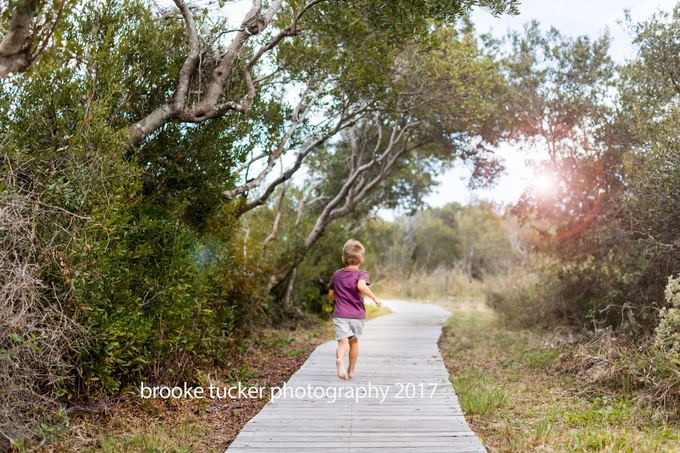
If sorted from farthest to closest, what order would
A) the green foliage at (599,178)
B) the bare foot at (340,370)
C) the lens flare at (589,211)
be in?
the lens flare at (589,211) < the green foliage at (599,178) < the bare foot at (340,370)

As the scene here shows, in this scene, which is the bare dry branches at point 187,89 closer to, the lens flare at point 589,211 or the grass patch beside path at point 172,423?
the grass patch beside path at point 172,423

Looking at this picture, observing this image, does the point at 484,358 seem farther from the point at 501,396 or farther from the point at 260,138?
the point at 260,138

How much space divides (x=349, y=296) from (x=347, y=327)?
357 millimetres

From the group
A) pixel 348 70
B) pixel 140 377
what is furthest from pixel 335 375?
pixel 348 70

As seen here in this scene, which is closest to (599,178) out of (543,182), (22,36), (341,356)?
(543,182)

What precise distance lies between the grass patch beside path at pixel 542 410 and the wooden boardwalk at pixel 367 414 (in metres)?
0.33

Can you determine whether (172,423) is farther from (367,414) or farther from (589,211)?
(589,211)

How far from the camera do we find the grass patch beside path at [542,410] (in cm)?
468

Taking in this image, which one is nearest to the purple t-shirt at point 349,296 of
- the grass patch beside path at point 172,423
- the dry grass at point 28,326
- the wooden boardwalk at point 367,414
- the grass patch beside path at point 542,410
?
the wooden boardwalk at point 367,414

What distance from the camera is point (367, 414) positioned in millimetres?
5234

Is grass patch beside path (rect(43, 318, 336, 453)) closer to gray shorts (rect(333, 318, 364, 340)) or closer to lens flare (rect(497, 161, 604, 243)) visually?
gray shorts (rect(333, 318, 364, 340))

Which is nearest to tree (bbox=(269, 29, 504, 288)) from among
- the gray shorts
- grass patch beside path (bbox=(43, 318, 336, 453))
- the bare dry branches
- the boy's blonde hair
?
the bare dry branches

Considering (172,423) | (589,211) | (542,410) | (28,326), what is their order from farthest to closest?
(589,211) → (542,410) → (172,423) → (28,326)

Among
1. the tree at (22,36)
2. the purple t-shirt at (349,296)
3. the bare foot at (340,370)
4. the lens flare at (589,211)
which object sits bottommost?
the bare foot at (340,370)
